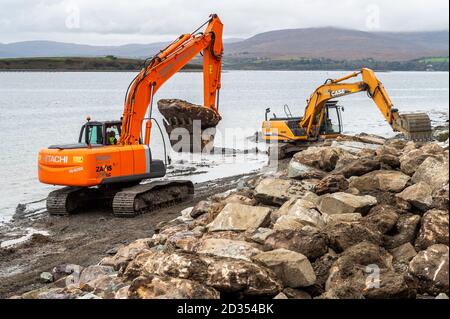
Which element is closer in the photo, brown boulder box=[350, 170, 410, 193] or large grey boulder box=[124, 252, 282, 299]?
large grey boulder box=[124, 252, 282, 299]

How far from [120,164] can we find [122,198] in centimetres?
81

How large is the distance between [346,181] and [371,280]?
→ 397cm

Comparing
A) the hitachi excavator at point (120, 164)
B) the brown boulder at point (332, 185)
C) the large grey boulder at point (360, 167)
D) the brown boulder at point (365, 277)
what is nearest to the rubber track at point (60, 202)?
the hitachi excavator at point (120, 164)

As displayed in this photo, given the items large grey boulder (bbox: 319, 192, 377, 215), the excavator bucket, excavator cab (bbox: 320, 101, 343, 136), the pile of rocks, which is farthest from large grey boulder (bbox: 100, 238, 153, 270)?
excavator cab (bbox: 320, 101, 343, 136)

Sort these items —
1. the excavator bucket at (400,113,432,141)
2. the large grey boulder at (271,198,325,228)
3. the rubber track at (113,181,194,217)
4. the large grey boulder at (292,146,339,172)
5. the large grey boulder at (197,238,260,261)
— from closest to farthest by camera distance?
the large grey boulder at (197,238,260,261)
the large grey boulder at (271,198,325,228)
the large grey boulder at (292,146,339,172)
the rubber track at (113,181,194,217)
the excavator bucket at (400,113,432,141)

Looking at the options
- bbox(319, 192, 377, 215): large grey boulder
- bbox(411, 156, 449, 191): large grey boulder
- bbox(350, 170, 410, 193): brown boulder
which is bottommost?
bbox(319, 192, 377, 215): large grey boulder

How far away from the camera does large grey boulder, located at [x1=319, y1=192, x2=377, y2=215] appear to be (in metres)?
9.77

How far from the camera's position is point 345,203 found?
32.2ft

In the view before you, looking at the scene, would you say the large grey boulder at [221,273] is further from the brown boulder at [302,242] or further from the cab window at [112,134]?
the cab window at [112,134]

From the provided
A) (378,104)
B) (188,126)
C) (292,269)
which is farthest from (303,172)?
(188,126)

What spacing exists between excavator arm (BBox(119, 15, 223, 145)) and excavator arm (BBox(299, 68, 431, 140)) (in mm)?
3919

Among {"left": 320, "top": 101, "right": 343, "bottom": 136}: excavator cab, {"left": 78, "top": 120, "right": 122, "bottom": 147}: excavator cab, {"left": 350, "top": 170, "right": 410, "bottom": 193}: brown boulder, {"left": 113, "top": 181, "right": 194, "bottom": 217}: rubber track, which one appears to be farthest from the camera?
{"left": 320, "top": 101, "right": 343, "bottom": 136}: excavator cab

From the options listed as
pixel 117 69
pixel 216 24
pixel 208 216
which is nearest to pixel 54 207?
pixel 208 216

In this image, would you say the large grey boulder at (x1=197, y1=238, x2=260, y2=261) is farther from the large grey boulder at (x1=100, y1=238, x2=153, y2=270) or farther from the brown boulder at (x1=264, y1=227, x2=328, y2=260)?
the large grey boulder at (x1=100, y1=238, x2=153, y2=270)
